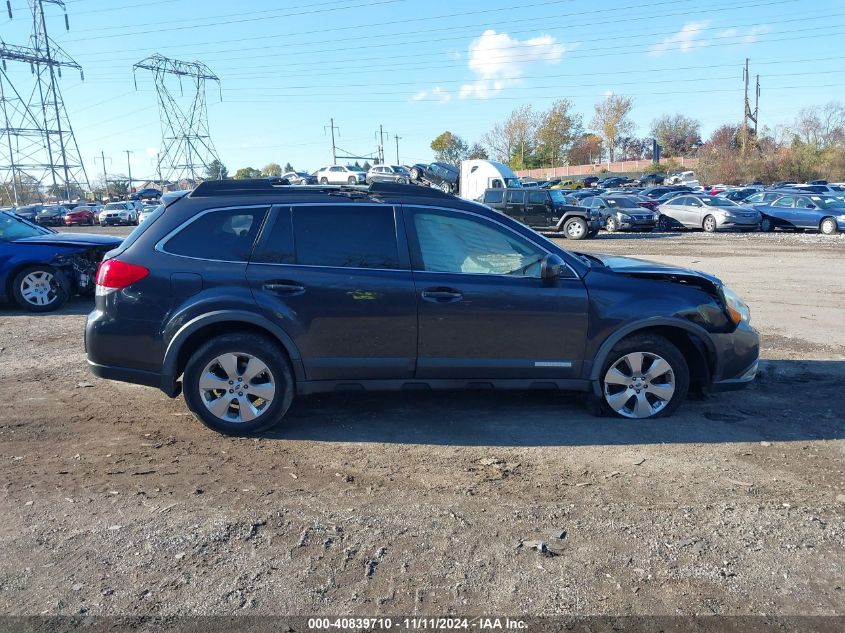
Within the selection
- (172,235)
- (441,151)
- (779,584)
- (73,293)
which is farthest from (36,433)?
(441,151)

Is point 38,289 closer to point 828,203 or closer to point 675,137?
point 828,203

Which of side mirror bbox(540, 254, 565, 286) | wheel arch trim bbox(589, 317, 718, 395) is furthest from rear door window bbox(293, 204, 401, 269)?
wheel arch trim bbox(589, 317, 718, 395)

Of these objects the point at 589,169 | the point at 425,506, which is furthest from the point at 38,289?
the point at 589,169

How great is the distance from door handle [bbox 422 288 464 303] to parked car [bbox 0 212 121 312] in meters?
7.03

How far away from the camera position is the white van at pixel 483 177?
36.8 metres

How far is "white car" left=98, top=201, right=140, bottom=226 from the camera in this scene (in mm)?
42844

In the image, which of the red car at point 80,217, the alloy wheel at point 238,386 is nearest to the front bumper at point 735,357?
the alloy wheel at point 238,386

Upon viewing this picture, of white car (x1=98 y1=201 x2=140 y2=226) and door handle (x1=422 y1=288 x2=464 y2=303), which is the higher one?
white car (x1=98 y1=201 x2=140 y2=226)

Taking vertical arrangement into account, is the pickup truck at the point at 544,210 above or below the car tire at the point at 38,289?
above

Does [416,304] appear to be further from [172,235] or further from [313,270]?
[172,235]

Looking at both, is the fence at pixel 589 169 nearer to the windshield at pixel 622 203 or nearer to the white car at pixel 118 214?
the white car at pixel 118 214

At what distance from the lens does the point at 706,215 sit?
85.5ft

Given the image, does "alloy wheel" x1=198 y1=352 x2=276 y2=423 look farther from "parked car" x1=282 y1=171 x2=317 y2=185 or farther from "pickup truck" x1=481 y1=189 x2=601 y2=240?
"pickup truck" x1=481 y1=189 x2=601 y2=240

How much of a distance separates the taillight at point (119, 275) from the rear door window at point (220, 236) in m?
0.26
